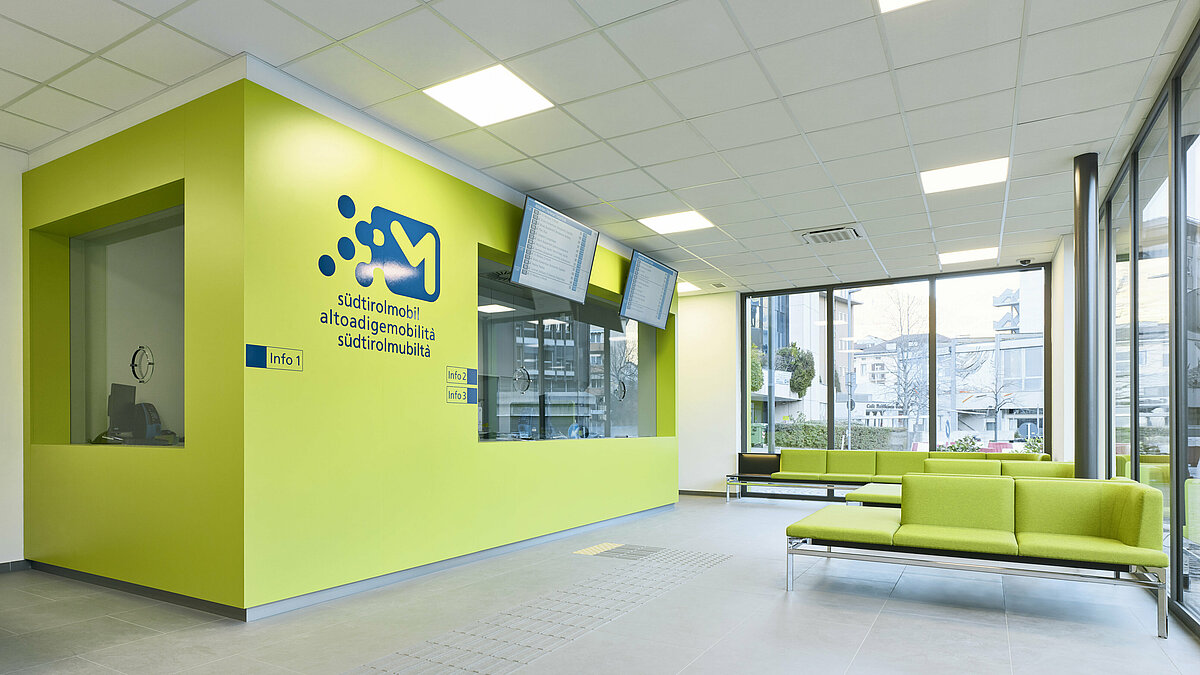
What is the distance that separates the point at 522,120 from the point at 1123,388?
5823 mm

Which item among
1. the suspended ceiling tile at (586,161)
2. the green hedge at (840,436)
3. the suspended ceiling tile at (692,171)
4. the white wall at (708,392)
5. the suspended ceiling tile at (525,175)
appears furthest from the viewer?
the white wall at (708,392)

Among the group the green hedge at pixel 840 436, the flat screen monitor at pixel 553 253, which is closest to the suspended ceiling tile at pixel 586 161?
the flat screen monitor at pixel 553 253

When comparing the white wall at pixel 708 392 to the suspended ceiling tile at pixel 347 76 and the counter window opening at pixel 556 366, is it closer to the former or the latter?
the counter window opening at pixel 556 366

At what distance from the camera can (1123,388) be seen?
6.57 meters

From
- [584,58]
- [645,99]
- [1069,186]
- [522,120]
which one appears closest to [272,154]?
[522,120]

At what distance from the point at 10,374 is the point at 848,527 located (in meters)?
6.87

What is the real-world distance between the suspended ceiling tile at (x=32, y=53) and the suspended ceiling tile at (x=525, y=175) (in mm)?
3205

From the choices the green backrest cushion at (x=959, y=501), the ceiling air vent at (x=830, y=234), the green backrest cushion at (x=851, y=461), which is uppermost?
the ceiling air vent at (x=830, y=234)

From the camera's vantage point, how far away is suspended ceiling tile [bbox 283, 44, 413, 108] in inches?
184

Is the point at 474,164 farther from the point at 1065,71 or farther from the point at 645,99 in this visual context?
the point at 1065,71

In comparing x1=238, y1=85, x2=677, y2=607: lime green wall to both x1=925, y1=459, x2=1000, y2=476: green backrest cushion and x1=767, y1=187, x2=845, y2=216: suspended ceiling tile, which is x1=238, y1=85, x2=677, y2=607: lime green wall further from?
x1=925, y1=459, x2=1000, y2=476: green backrest cushion

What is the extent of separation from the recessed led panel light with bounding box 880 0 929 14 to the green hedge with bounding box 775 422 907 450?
872cm

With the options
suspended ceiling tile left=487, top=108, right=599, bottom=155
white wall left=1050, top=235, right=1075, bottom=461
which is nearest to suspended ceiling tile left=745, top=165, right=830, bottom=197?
suspended ceiling tile left=487, top=108, right=599, bottom=155

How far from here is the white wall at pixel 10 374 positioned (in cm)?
604
